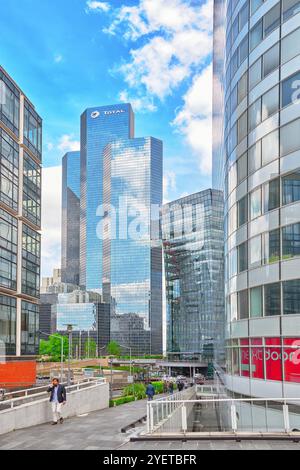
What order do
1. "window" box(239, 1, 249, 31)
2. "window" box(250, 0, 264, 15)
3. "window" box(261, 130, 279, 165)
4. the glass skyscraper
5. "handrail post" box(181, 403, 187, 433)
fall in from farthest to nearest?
the glass skyscraper → "window" box(239, 1, 249, 31) → "window" box(250, 0, 264, 15) → "window" box(261, 130, 279, 165) → "handrail post" box(181, 403, 187, 433)

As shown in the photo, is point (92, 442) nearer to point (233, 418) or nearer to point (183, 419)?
point (183, 419)

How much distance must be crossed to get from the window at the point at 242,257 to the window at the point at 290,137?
5.37 m

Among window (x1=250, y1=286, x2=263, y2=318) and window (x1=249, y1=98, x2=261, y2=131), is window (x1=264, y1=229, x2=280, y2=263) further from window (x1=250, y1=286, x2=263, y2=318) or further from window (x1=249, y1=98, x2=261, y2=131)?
window (x1=249, y1=98, x2=261, y2=131)

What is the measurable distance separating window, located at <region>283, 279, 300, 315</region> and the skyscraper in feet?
97.9

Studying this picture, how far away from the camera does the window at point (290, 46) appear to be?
867 inches

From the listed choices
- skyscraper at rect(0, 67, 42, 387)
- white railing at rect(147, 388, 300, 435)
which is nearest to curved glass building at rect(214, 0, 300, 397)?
white railing at rect(147, 388, 300, 435)

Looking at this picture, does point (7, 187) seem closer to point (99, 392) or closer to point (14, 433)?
point (99, 392)

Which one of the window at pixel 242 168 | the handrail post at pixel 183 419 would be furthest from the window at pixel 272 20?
the handrail post at pixel 183 419

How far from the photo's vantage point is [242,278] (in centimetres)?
2597

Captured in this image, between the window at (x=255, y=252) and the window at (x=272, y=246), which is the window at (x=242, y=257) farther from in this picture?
the window at (x=272, y=246)

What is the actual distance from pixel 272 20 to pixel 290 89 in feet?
12.6

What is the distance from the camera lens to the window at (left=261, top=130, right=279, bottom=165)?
2280 centimetres

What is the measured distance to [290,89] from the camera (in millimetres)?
22172

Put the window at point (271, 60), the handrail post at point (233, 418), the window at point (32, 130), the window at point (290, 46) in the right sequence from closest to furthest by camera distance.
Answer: the handrail post at point (233, 418) → the window at point (290, 46) → the window at point (271, 60) → the window at point (32, 130)
